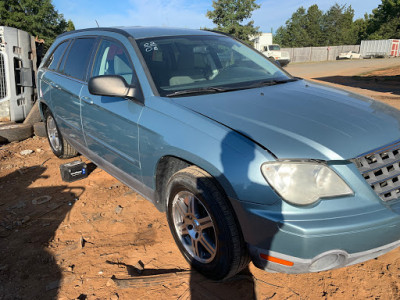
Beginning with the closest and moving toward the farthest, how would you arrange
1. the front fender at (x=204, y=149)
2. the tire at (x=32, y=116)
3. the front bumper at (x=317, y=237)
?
the front bumper at (x=317, y=237) < the front fender at (x=204, y=149) < the tire at (x=32, y=116)

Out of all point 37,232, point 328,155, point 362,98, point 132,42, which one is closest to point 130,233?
point 37,232

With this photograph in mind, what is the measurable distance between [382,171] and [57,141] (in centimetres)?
451

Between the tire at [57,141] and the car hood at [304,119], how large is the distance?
2960 millimetres

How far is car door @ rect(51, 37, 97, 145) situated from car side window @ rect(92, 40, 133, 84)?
0.75 feet

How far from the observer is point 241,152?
1.95 metres

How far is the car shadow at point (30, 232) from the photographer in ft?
8.18

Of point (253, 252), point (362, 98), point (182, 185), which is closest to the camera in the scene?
point (253, 252)

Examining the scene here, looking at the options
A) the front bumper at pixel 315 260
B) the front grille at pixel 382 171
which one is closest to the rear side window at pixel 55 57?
the front bumper at pixel 315 260

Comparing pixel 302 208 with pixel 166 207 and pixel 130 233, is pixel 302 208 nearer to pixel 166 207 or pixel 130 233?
pixel 166 207

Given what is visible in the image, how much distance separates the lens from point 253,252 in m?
1.98

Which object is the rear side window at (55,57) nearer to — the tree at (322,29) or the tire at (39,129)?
the tire at (39,129)

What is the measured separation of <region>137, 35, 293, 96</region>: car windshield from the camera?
286cm

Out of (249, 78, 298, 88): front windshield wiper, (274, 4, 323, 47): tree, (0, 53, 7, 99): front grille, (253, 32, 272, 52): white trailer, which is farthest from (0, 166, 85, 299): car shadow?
(274, 4, 323, 47): tree

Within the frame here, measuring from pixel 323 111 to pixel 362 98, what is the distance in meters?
0.75
